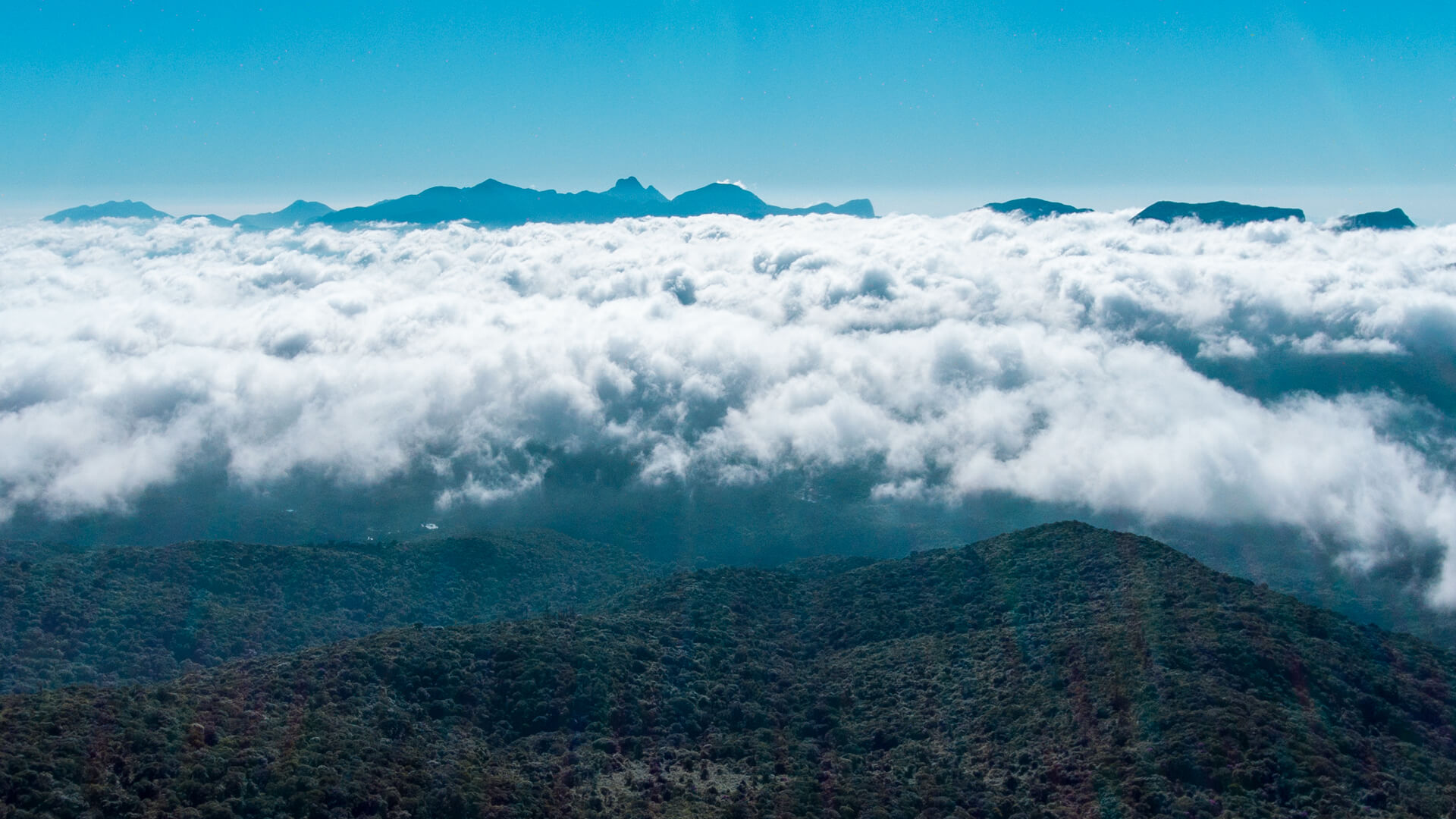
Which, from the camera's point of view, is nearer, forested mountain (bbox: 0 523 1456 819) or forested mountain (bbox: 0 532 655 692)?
forested mountain (bbox: 0 523 1456 819)

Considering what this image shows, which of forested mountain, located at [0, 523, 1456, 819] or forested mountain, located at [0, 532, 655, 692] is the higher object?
forested mountain, located at [0, 523, 1456, 819]

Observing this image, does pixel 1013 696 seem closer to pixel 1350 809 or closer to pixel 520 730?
pixel 1350 809

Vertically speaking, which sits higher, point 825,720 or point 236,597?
point 825,720

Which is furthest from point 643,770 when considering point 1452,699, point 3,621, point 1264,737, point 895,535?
point 895,535

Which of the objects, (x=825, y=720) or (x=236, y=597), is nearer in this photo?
(x=825, y=720)
